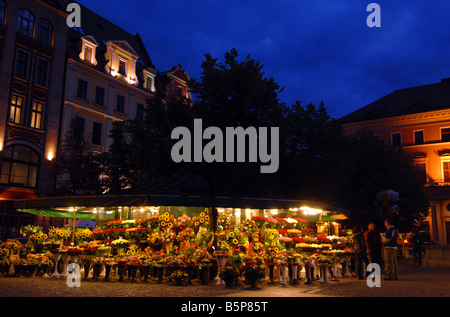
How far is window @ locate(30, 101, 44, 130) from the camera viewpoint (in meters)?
30.5

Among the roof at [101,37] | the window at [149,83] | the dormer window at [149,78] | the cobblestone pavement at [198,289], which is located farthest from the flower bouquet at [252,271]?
the window at [149,83]

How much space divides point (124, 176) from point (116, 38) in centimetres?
2235

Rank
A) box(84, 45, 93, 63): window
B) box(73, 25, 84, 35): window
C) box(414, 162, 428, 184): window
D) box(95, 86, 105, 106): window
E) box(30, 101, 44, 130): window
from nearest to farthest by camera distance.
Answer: box(30, 101, 44, 130): window < box(84, 45, 93, 63): window < box(95, 86, 105, 106): window < box(73, 25, 84, 35): window < box(414, 162, 428, 184): window

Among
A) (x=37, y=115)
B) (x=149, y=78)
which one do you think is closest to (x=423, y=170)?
(x=149, y=78)

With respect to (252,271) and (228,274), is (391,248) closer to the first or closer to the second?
(252,271)

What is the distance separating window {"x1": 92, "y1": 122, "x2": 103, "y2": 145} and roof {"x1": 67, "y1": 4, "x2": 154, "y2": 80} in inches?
176

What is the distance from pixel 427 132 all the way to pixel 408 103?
494 centimetres

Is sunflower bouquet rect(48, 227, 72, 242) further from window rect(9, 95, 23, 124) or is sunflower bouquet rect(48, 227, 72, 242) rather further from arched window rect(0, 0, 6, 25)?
arched window rect(0, 0, 6, 25)

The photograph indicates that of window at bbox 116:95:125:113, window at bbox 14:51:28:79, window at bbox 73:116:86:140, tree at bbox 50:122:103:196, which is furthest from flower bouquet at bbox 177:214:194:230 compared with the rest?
window at bbox 116:95:125:113

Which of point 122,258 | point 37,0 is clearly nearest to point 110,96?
point 37,0

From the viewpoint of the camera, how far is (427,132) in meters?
45.6

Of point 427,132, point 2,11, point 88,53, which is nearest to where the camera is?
point 2,11

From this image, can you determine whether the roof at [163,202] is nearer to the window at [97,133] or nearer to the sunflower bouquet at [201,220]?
the sunflower bouquet at [201,220]
